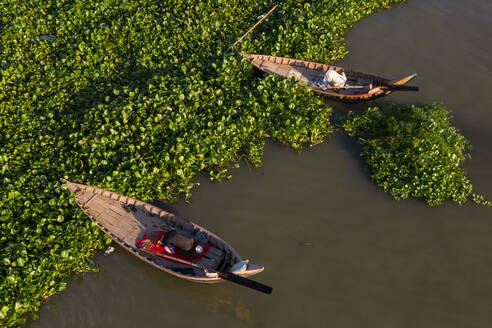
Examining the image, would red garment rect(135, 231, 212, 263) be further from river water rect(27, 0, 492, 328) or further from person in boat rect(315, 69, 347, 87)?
person in boat rect(315, 69, 347, 87)

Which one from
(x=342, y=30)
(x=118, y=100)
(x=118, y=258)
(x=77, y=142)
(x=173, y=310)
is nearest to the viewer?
(x=173, y=310)

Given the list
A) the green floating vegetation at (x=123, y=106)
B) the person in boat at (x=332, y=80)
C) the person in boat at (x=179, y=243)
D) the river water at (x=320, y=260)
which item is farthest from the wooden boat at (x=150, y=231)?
the person in boat at (x=332, y=80)

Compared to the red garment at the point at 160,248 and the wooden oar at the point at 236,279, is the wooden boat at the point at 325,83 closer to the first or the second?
the red garment at the point at 160,248

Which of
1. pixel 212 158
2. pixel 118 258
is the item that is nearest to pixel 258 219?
pixel 212 158

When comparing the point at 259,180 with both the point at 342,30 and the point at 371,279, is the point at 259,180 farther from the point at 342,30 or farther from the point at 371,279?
the point at 342,30

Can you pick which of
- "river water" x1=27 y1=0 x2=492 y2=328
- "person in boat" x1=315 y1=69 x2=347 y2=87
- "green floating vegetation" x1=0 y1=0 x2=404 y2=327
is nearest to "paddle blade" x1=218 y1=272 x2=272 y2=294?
"river water" x1=27 y1=0 x2=492 y2=328

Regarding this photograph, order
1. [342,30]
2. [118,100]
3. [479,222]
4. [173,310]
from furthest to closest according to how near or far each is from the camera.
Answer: [342,30] < [118,100] < [479,222] < [173,310]

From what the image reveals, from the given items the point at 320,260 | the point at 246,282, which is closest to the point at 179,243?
the point at 246,282
